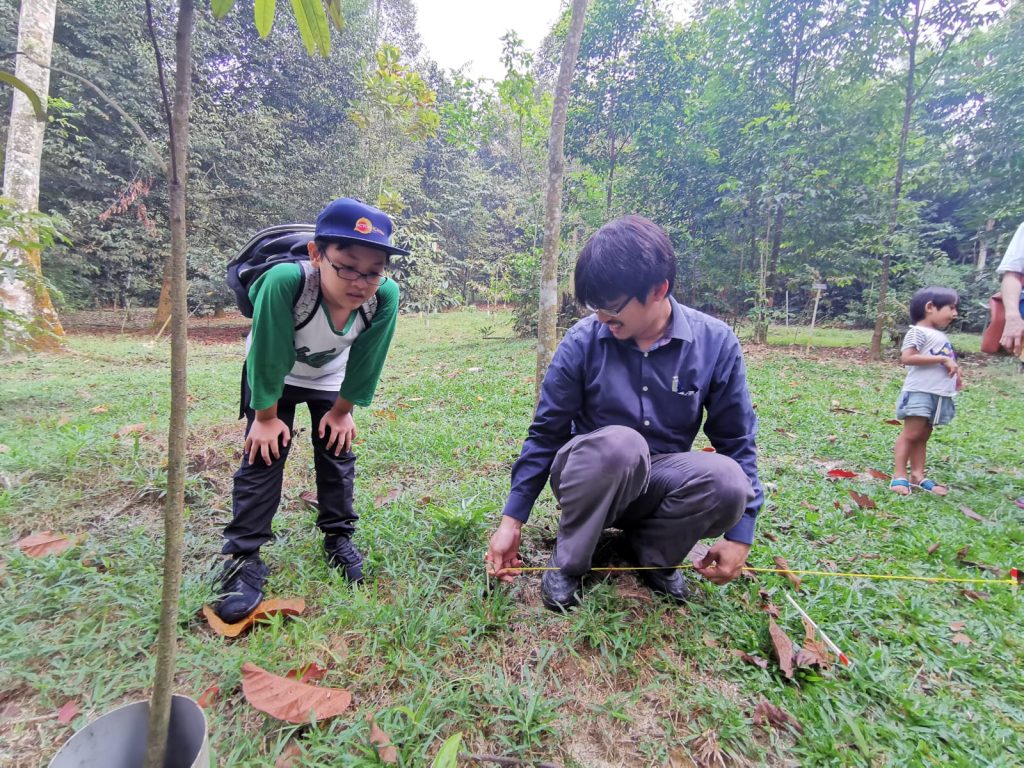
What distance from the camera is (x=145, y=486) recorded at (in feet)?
8.10

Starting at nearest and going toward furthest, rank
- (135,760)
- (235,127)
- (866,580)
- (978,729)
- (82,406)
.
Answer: (135,760) → (978,729) → (866,580) → (82,406) → (235,127)

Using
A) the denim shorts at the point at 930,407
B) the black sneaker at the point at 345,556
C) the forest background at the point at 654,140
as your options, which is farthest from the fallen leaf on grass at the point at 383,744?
the forest background at the point at 654,140

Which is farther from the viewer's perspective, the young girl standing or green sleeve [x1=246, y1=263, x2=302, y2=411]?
the young girl standing

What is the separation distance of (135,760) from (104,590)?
995 mm

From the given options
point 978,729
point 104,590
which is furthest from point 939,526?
point 104,590

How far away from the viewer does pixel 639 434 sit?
1.66m

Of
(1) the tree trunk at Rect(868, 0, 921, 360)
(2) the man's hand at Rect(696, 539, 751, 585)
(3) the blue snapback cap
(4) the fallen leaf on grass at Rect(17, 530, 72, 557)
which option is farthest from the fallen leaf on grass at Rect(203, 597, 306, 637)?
(1) the tree trunk at Rect(868, 0, 921, 360)

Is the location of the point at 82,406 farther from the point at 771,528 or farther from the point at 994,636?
the point at 994,636

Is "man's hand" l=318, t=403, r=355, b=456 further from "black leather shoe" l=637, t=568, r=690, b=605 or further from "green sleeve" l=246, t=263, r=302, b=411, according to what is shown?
"black leather shoe" l=637, t=568, r=690, b=605

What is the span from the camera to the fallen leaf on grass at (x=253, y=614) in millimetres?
1623

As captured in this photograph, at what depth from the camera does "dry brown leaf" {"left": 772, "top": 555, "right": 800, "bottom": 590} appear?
1961mm

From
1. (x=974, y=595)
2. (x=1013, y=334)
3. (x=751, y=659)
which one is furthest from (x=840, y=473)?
(x=751, y=659)

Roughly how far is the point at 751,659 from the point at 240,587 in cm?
173

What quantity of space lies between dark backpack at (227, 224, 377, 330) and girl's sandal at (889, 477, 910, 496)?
3.12 metres
